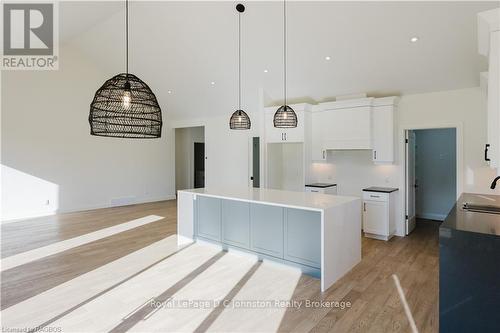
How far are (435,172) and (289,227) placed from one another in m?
4.90

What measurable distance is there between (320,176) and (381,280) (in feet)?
10.5

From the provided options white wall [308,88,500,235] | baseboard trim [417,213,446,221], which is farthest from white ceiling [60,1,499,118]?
baseboard trim [417,213,446,221]

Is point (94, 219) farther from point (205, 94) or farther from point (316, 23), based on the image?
point (316, 23)

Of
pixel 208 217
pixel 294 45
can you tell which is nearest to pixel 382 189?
pixel 294 45

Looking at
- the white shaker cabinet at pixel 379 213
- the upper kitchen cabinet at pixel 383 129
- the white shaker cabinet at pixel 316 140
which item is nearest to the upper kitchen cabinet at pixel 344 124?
the white shaker cabinet at pixel 316 140

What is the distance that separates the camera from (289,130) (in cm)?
629

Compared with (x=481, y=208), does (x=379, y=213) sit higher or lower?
lower

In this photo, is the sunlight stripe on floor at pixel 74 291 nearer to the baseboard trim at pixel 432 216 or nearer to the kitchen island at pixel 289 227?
the kitchen island at pixel 289 227

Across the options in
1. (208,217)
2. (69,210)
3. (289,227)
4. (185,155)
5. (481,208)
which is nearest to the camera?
(481,208)

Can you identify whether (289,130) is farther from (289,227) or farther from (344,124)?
(289,227)

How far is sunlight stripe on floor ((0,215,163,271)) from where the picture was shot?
3.89 meters

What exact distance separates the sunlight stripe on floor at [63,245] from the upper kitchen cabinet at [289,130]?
3.22 meters

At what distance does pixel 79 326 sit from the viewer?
2.43 metres

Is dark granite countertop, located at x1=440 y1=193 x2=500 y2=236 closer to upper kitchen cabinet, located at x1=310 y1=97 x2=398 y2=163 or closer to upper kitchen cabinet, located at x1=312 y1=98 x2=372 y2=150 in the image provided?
upper kitchen cabinet, located at x1=310 y1=97 x2=398 y2=163
